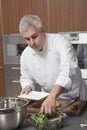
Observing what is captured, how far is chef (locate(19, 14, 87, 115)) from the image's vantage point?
175 centimetres

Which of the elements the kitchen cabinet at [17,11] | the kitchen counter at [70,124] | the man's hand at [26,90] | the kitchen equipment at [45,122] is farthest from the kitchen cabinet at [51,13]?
the kitchen equipment at [45,122]

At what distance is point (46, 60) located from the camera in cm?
203

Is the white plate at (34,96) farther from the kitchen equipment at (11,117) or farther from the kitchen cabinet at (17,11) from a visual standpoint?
the kitchen cabinet at (17,11)

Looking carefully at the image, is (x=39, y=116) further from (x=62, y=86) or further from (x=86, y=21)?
(x=86, y=21)

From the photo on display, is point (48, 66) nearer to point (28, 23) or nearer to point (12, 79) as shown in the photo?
point (28, 23)

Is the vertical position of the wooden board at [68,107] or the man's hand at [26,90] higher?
the man's hand at [26,90]

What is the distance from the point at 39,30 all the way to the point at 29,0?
1213 mm

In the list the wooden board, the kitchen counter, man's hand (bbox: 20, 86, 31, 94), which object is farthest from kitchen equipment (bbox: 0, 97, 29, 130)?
man's hand (bbox: 20, 86, 31, 94)

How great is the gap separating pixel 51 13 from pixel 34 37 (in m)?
1.14

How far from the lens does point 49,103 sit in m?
1.45

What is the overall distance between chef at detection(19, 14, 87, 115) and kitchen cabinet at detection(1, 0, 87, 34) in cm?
80

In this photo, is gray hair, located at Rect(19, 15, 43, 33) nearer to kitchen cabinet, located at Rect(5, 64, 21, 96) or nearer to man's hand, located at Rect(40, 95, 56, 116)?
man's hand, located at Rect(40, 95, 56, 116)

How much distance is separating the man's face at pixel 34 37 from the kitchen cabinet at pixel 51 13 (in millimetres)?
1001

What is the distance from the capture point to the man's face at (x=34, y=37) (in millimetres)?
1728
